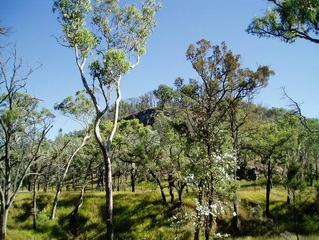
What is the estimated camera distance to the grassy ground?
4603 cm

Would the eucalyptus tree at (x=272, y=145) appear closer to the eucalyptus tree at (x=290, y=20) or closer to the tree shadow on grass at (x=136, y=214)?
the tree shadow on grass at (x=136, y=214)

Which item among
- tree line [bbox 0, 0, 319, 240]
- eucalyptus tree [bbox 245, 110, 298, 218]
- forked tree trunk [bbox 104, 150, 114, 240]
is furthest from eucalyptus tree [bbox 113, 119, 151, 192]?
forked tree trunk [bbox 104, 150, 114, 240]

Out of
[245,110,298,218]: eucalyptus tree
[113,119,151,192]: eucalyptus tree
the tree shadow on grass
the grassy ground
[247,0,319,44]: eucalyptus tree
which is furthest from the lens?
[113,119,151,192]: eucalyptus tree

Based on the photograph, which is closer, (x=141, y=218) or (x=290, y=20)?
(x=290, y=20)

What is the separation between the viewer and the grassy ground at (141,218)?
46.0 meters

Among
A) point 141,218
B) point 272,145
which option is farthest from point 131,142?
point 272,145

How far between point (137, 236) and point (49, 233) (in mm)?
10713

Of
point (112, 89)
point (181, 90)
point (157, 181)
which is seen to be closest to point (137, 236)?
point (157, 181)

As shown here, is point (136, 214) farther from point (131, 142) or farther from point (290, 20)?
point (290, 20)

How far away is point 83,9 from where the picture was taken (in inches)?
899

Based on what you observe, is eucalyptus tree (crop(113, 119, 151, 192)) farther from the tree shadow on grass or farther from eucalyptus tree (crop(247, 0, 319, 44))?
eucalyptus tree (crop(247, 0, 319, 44))

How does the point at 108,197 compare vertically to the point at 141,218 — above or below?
above

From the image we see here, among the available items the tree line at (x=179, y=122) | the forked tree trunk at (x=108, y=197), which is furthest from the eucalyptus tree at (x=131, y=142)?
the forked tree trunk at (x=108, y=197)

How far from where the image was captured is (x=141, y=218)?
49125 millimetres
